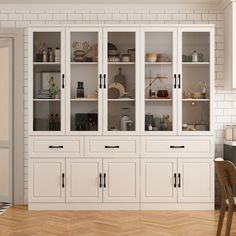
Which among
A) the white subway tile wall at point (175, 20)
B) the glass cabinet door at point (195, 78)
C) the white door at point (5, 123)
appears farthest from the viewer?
the white door at point (5, 123)

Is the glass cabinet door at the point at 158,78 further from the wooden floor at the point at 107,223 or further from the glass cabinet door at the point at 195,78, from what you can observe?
the wooden floor at the point at 107,223

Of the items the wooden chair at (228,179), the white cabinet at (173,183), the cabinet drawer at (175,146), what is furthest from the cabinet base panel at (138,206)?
the wooden chair at (228,179)

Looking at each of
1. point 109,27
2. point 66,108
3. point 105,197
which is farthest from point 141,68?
point 105,197

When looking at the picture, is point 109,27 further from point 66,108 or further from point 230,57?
point 230,57

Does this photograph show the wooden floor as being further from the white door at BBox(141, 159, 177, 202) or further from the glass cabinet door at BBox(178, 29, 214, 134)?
the glass cabinet door at BBox(178, 29, 214, 134)

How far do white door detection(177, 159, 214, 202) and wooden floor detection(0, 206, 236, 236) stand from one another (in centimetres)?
21

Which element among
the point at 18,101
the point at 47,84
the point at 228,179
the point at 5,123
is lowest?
the point at 228,179

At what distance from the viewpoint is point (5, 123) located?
6875 millimetres

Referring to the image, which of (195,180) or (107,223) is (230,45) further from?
(107,223)

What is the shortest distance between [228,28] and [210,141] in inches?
56.6

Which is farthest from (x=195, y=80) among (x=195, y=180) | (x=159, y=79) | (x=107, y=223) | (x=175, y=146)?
(x=107, y=223)

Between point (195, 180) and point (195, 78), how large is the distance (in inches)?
49.9

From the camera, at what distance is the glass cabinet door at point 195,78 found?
6352mm

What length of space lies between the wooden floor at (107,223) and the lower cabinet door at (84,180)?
21cm
